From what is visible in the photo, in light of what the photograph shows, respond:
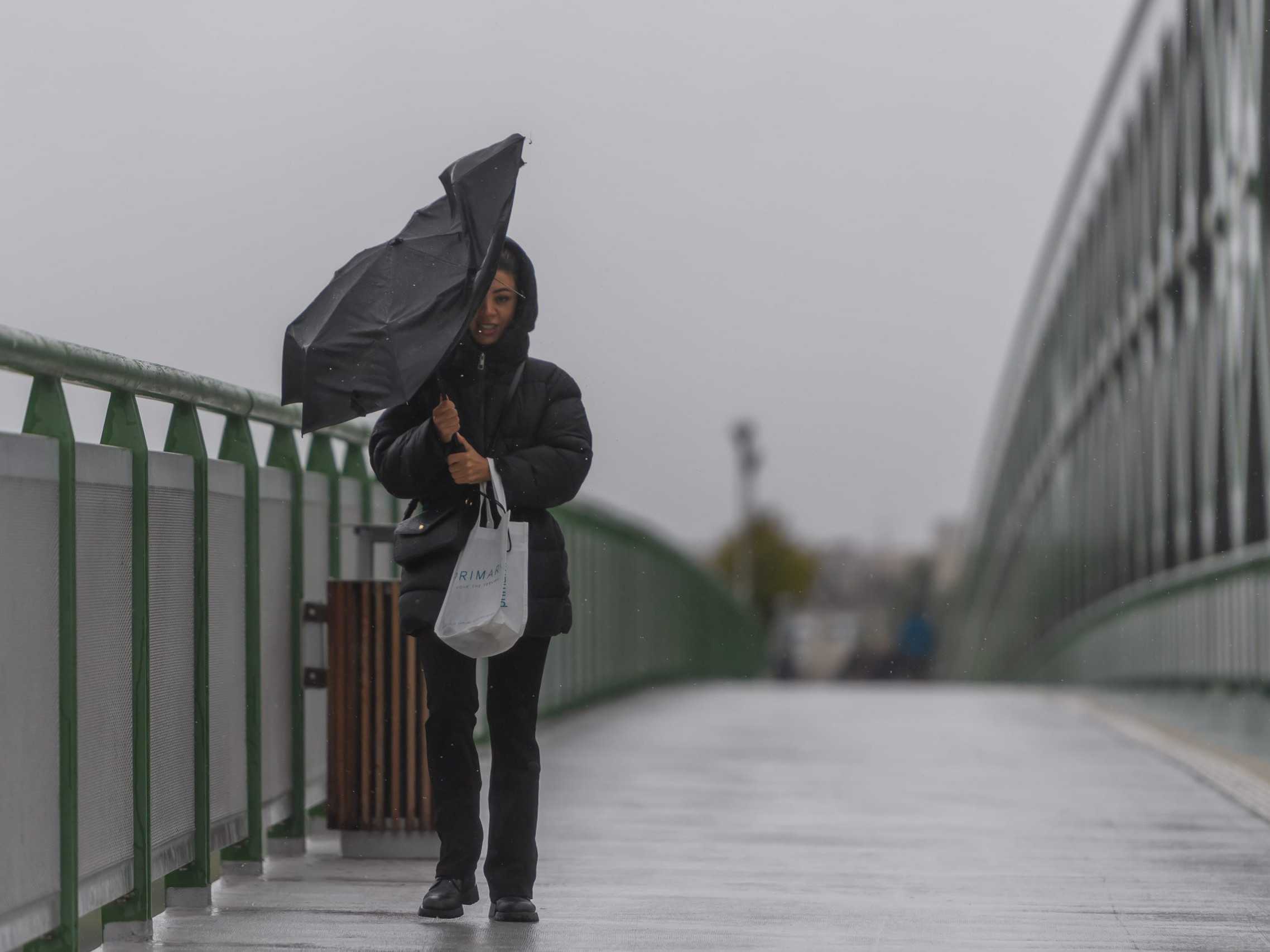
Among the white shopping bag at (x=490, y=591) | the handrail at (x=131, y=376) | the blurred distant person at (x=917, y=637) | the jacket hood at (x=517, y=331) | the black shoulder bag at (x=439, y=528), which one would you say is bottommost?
the blurred distant person at (x=917, y=637)

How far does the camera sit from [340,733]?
621 cm

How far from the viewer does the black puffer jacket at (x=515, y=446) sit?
197 inches

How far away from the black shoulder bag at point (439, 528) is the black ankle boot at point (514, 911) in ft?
2.74

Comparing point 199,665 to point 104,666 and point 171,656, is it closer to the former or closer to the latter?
point 171,656

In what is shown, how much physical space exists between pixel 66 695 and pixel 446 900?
1.20m

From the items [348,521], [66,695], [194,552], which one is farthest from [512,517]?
[348,521]

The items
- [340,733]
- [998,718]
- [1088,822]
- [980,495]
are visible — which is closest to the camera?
[340,733]

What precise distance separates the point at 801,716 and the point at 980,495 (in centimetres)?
5891

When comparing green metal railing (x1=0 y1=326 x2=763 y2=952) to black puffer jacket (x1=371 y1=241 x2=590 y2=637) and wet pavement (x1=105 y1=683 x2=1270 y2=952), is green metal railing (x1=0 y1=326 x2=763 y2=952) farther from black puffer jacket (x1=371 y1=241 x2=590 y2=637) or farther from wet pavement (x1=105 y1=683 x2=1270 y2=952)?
black puffer jacket (x1=371 y1=241 x2=590 y2=637)

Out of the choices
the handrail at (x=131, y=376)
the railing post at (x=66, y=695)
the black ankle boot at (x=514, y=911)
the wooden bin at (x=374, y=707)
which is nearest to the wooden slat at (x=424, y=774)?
the wooden bin at (x=374, y=707)

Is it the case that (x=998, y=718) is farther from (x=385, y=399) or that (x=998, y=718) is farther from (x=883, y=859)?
(x=385, y=399)

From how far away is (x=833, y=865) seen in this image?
635cm

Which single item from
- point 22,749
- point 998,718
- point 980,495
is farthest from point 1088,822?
point 980,495

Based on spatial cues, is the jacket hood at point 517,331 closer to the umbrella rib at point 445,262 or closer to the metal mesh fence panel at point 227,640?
the umbrella rib at point 445,262
